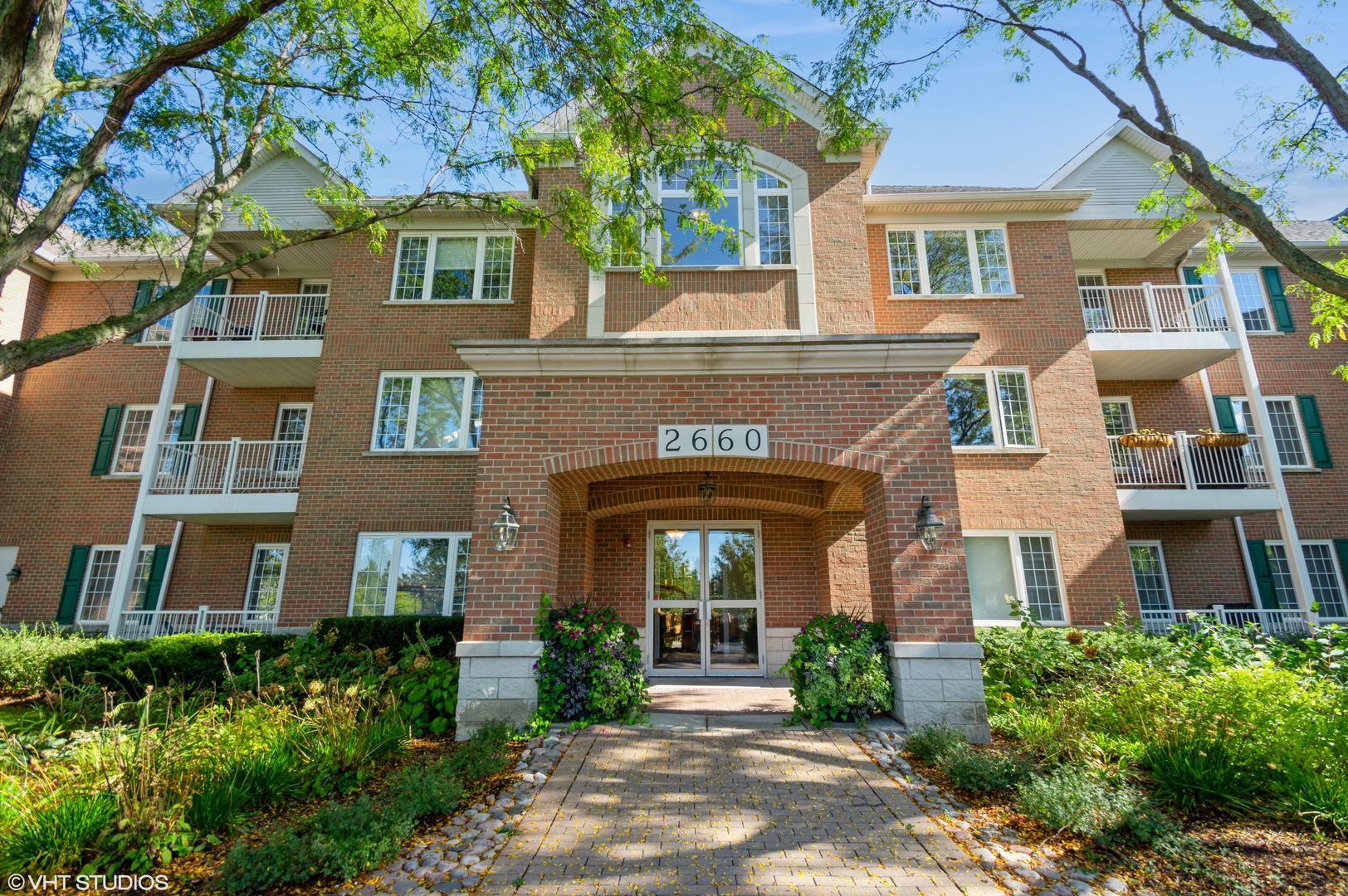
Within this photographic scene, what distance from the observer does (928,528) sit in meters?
6.67

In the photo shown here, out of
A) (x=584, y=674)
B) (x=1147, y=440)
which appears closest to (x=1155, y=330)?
(x=1147, y=440)

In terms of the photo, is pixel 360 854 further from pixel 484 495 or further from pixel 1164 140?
pixel 1164 140

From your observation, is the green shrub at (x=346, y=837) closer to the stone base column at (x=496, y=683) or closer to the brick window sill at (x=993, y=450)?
the stone base column at (x=496, y=683)

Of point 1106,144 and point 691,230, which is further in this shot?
point 1106,144

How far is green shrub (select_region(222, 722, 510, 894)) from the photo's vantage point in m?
3.56

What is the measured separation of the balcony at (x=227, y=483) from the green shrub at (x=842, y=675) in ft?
32.7

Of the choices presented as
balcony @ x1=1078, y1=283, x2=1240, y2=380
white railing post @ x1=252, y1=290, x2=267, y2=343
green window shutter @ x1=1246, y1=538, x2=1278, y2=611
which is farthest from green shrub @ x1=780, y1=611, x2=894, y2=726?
white railing post @ x1=252, y1=290, x2=267, y2=343

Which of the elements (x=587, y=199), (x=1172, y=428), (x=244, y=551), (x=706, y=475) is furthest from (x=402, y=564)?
(x=1172, y=428)

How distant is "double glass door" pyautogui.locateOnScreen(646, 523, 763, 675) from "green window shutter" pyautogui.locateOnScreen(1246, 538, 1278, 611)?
10337mm

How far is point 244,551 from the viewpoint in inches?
498

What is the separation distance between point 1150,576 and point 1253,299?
296 inches

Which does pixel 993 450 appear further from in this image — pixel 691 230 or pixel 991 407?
pixel 691 230

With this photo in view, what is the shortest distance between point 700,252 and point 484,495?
496 cm

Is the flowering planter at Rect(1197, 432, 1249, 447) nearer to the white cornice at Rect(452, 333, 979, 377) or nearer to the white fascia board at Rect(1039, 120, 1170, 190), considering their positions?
the white fascia board at Rect(1039, 120, 1170, 190)
